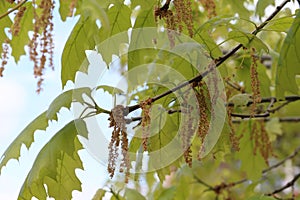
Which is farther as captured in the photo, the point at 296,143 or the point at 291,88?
the point at 296,143

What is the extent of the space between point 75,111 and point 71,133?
78 mm

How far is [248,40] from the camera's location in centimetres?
143

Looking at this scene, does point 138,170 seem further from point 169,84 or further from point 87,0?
point 87,0

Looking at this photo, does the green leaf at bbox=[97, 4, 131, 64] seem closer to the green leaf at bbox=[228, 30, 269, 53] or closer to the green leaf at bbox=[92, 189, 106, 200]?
the green leaf at bbox=[228, 30, 269, 53]

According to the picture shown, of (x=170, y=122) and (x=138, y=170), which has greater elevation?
(x=170, y=122)

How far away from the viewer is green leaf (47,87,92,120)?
1443mm

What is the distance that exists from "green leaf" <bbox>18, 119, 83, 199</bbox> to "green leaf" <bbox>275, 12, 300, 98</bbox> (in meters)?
0.55

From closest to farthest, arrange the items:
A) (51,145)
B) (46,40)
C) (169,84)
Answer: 1. (46,40)
2. (51,145)
3. (169,84)

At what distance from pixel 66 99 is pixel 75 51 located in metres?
0.14

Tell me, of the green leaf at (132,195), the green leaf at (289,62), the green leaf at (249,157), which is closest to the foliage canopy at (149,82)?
the green leaf at (289,62)

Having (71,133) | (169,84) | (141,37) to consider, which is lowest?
(71,133)

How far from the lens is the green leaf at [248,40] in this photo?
1.39 meters

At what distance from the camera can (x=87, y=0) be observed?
972 millimetres

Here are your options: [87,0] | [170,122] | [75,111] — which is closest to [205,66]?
[170,122]
